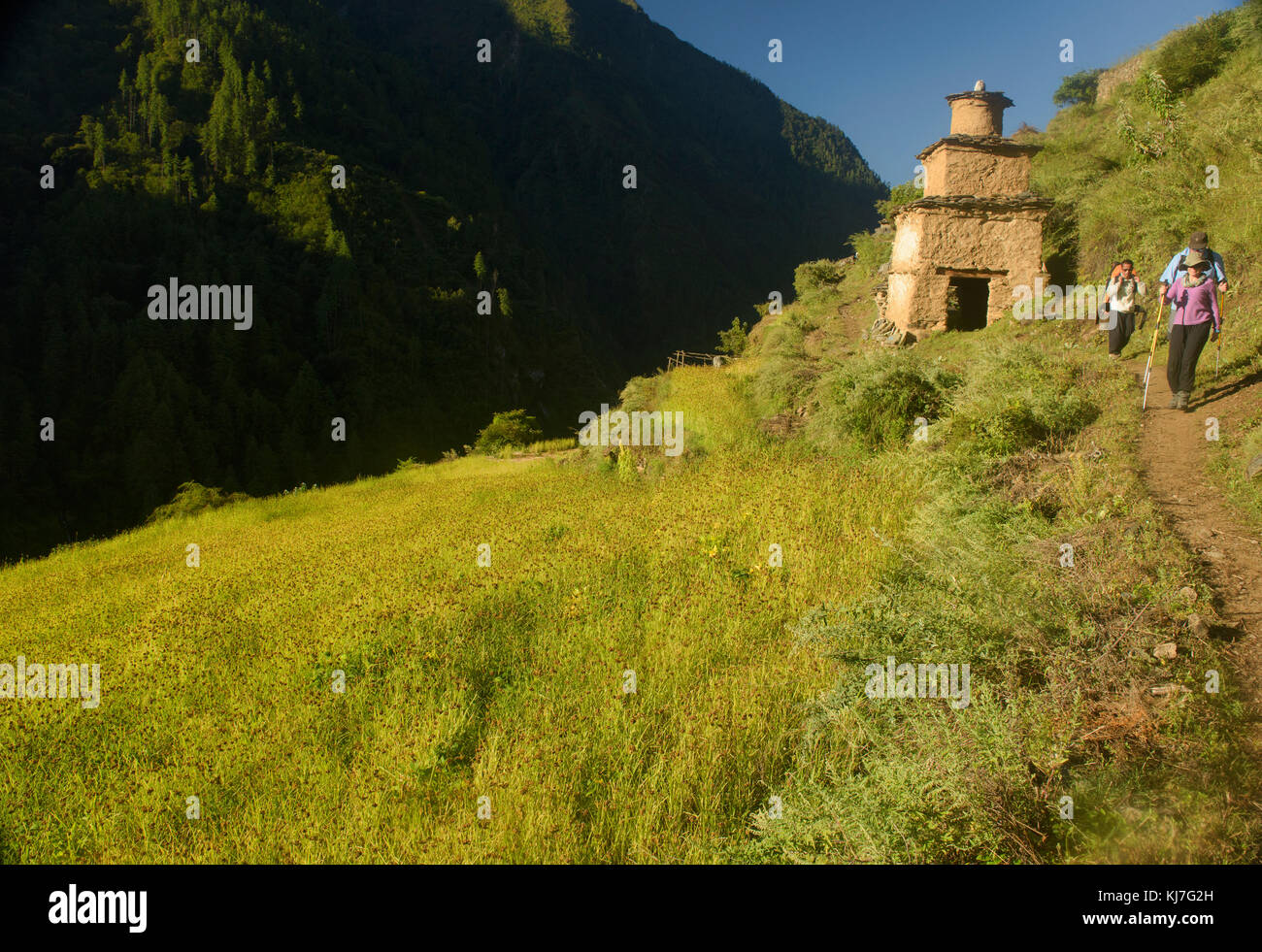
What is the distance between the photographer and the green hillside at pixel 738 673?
320cm

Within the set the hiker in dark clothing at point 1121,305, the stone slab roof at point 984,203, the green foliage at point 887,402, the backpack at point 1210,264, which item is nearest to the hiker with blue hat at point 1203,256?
the backpack at point 1210,264

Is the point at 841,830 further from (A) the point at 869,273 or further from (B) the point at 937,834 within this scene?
(A) the point at 869,273

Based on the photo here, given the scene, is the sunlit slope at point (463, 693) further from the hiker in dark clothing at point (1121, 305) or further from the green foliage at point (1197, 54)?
the green foliage at point (1197, 54)

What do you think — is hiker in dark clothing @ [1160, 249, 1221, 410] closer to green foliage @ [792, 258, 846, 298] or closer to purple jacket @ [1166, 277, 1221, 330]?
purple jacket @ [1166, 277, 1221, 330]

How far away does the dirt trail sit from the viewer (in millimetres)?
3967

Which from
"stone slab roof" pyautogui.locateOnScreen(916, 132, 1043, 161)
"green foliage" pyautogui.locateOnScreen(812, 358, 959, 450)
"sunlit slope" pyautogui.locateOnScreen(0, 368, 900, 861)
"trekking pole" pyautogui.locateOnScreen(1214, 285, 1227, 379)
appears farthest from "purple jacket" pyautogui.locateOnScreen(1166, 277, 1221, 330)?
"stone slab roof" pyautogui.locateOnScreen(916, 132, 1043, 161)

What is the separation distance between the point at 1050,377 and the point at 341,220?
102558 mm

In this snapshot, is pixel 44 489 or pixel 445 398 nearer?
pixel 44 489

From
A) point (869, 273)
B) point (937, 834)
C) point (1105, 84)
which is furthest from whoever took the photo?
point (1105, 84)

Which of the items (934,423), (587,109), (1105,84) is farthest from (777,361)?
(587,109)

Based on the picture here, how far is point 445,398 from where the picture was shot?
88500mm

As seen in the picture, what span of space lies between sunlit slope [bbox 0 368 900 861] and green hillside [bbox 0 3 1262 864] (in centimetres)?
3

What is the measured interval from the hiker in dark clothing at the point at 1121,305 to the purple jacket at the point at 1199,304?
2.57 metres

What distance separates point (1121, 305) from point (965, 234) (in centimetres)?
583
